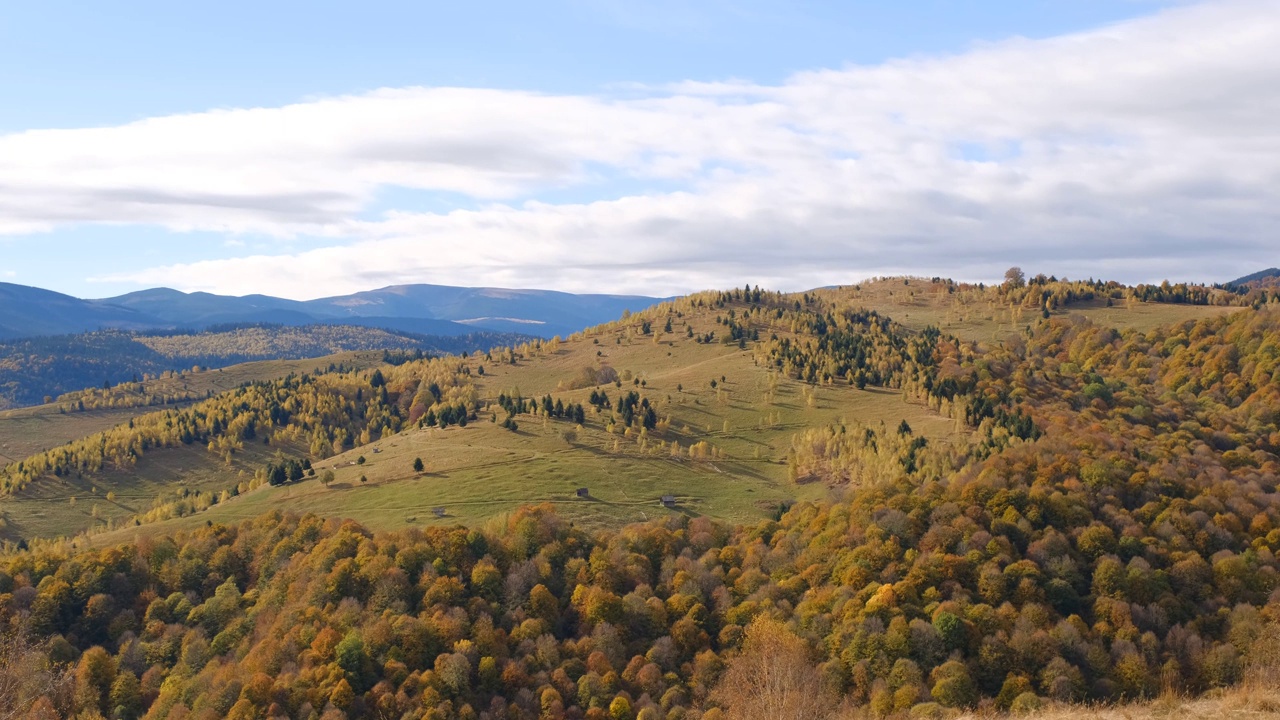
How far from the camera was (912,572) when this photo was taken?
363 ft

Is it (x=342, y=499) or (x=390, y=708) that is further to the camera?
(x=342, y=499)

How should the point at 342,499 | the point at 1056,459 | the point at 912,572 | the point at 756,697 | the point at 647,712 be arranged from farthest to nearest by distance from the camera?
the point at 342,499 < the point at 1056,459 < the point at 912,572 < the point at 647,712 < the point at 756,697

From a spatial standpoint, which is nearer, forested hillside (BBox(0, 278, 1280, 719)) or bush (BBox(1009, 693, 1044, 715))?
bush (BBox(1009, 693, 1044, 715))

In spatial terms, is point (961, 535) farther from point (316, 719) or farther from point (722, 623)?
point (316, 719)

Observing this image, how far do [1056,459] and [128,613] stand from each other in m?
146

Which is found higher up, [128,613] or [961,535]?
[961,535]

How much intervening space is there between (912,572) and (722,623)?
25.5 m

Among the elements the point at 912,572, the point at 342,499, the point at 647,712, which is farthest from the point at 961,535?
the point at 342,499

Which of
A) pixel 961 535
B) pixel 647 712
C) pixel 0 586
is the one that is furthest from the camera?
pixel 0 586

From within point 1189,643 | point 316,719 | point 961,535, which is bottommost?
point 316,719

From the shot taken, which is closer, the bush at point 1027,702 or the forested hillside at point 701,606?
the bush at point 1027,702

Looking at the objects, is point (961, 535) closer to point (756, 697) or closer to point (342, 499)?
point (756, 697)

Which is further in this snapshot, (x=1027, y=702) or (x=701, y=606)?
(x=701, y=606)

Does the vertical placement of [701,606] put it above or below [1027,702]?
below
